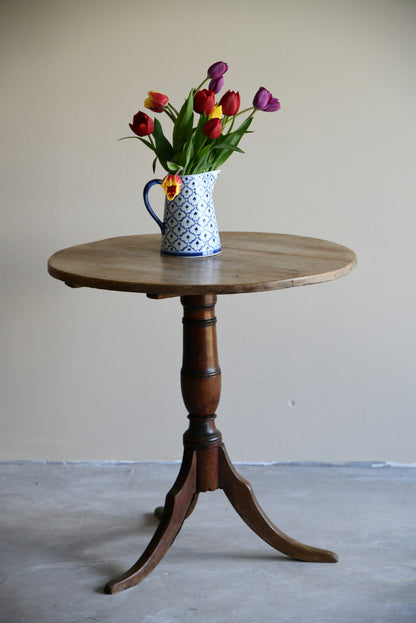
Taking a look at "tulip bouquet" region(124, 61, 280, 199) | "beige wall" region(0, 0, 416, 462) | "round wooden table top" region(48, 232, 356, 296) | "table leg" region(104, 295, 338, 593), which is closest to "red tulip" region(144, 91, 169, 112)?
"tulip bouquet" region(124, 61, 280, 199)

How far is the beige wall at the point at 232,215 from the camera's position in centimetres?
256

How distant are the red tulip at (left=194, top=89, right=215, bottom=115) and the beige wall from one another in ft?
2.49

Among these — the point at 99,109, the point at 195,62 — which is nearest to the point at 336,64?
the point at 195,62

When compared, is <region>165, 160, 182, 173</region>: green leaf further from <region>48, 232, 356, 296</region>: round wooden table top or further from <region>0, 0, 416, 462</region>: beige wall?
<region>0, 0, 416, 462</region>: beige wall

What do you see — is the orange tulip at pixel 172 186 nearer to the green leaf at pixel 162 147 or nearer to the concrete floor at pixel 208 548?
the green leaf at pixel 162 147

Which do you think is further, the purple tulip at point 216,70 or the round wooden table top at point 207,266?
the purple tulip at point 216,70

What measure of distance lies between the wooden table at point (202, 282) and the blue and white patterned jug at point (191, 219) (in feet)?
0.12

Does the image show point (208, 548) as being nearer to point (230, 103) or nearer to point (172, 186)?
point (172, 186)

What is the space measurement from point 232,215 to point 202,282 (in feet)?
3.48

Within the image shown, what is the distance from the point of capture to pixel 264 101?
6.27 feet

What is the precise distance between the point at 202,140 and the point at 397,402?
1.36m

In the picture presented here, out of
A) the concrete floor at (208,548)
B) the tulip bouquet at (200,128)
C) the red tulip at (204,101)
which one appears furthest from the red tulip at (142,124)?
the concrete floor at (208,548)

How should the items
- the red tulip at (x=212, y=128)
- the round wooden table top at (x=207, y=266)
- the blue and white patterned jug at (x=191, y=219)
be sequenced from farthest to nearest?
the blue and white patterned jug at (x=191, y=219)
the red tulip at (x=212, y=128)
the round wooden table top at (x=207, y=266)

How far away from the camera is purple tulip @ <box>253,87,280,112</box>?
1901 millimetres
